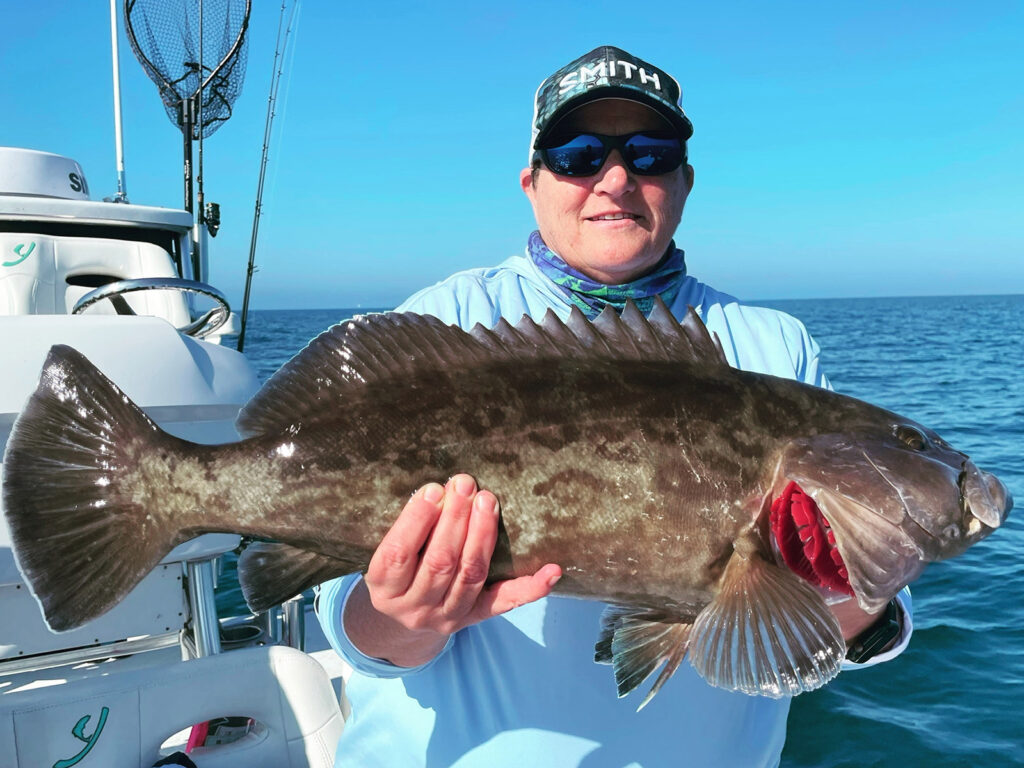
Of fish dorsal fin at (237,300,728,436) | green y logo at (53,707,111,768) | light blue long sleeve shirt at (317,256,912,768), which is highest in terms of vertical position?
fish dorsal fin at (237,300,728,436)

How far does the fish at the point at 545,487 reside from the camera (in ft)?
6.10

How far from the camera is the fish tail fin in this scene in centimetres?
177

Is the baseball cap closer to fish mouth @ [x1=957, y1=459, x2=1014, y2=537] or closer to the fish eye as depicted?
the fish eye

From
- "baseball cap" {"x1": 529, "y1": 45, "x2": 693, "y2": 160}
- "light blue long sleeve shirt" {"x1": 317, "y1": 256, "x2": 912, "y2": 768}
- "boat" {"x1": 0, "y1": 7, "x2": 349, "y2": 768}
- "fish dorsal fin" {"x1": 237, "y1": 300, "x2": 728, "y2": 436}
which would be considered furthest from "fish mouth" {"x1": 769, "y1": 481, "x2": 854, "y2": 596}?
"boat" {"x1": 0, "y1": 7, "x2": 349, "y2": 768}

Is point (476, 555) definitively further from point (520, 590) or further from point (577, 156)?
point (577, 156)

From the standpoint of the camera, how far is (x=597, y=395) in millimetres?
2012

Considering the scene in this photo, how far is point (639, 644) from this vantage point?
206cm

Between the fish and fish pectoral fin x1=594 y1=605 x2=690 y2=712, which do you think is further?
fish pectoral fin x1=594 y1=605 x2=690 y2=712

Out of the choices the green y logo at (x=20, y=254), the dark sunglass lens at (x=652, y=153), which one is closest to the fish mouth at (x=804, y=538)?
the dark sunglass lens at (x=652, y=153)

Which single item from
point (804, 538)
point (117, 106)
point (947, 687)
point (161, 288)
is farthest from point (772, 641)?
point (117, 106)

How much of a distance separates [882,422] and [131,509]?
2.00m

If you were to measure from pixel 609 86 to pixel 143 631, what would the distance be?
4.02m

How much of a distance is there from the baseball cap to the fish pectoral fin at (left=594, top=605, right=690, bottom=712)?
5.57 feet

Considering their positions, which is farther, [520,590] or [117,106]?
[117,106]
